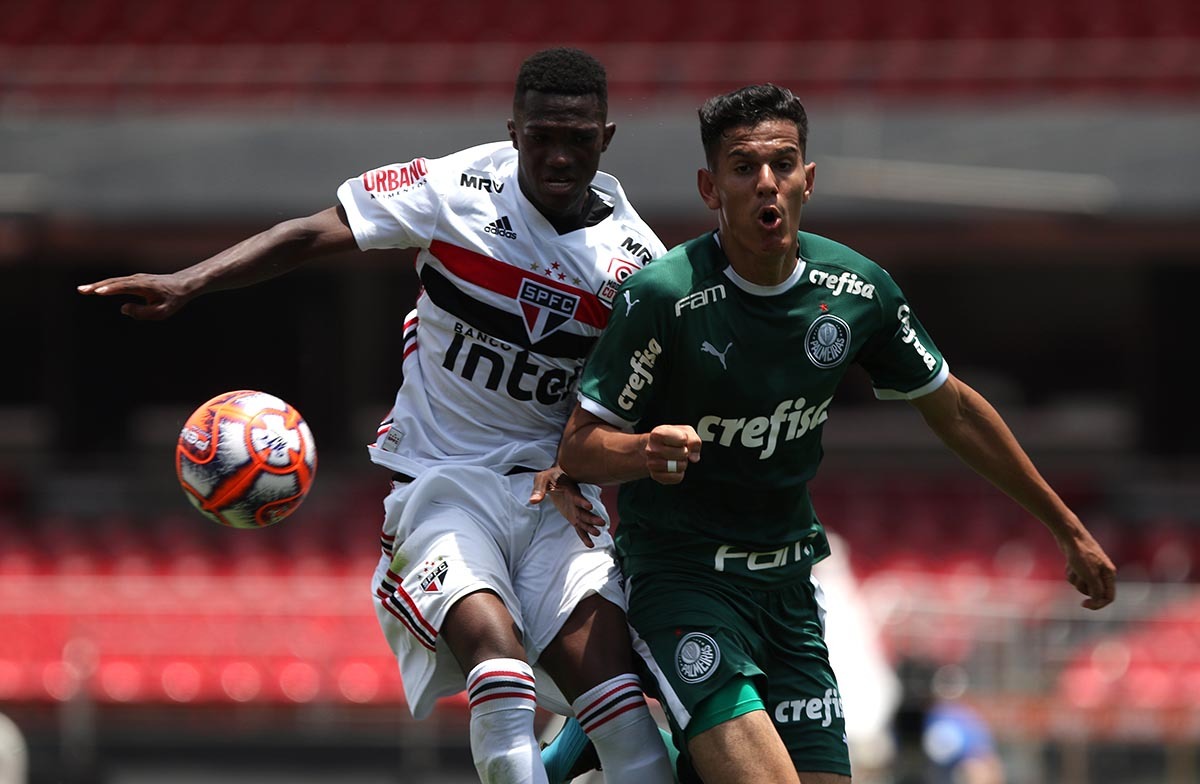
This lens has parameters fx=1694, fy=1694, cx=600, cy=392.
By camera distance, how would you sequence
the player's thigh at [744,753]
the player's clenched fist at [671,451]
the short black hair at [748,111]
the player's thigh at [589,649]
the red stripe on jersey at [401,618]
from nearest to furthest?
the player's clenched fist at [671,451]
the player's thigh at [744,753]
the short black hair at [748,111]
the player's thigh at [589,649]
the red stripe on jersey at [401,618]

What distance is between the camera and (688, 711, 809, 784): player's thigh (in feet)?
14.9

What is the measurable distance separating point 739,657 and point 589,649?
1.47ft

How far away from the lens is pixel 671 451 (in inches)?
164

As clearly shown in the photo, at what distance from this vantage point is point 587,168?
16.5ft

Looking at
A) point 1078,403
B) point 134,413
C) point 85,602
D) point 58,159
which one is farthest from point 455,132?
point 1078,403

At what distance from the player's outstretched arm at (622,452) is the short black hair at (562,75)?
94 centimetres

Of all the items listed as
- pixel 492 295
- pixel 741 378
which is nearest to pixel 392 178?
pixel 492 295

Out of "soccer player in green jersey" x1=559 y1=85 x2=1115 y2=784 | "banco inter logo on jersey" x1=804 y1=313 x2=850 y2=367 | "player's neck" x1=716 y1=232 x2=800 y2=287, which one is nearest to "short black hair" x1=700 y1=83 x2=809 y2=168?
"soccer player in green jersey" x1=559 y1=85 x2=1115 y2=784

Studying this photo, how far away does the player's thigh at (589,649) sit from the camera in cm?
488

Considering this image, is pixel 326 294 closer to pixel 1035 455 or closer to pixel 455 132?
pixel 455 132

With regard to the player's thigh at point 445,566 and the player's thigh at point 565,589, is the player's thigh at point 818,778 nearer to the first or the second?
the player's thigh at point 565,589

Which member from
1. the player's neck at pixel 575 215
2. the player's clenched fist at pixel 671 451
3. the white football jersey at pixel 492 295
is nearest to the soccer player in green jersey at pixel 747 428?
the player's clenched fist at pixel 671 451

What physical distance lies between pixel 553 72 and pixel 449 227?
59 centimetres

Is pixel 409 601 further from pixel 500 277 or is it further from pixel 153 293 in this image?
→ pixel 153 293
